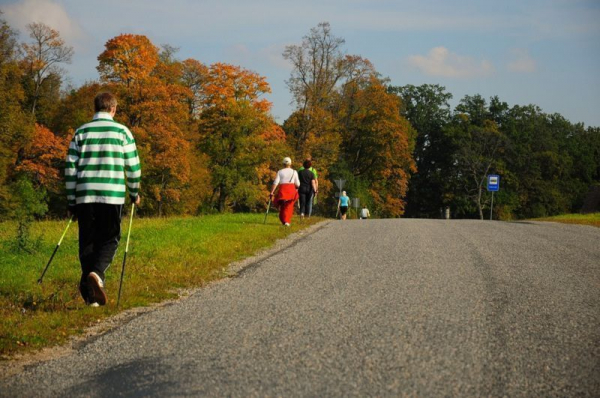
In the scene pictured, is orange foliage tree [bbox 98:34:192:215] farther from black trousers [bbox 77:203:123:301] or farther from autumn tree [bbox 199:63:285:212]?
black trousers [bbox 77:203:123:301]

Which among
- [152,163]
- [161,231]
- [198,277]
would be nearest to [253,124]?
[152,163]

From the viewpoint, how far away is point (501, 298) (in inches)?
334

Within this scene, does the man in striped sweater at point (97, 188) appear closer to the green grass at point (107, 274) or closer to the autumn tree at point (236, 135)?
the green grass at point (107, 274)

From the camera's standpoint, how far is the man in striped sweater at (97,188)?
7.84 meters

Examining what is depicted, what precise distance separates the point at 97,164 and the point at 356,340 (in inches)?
139

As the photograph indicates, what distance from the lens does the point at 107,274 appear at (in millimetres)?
10195

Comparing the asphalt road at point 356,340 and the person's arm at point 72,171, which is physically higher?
the person's arm at point 72,171

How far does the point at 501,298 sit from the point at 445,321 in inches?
67.5

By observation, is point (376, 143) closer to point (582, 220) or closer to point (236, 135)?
point (236, 135)

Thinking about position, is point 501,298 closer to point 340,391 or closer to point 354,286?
point 354,286

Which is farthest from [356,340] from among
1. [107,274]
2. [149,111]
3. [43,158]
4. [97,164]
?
[43,158]

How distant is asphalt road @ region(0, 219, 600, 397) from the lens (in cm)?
501

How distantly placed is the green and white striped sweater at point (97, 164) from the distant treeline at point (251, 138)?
76.3ft

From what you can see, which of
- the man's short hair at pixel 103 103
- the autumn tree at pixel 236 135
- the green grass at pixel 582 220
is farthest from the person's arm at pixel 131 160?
the autumn tree at pixel 236 135
